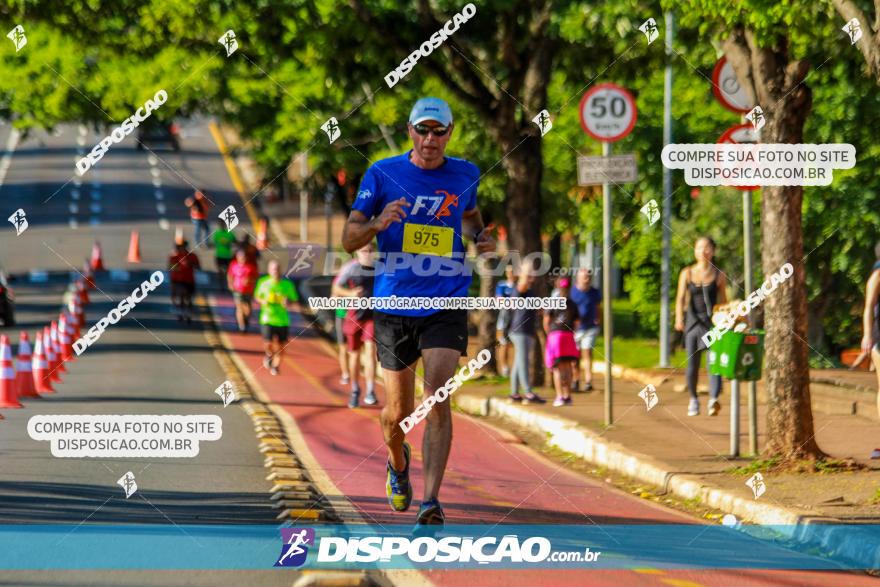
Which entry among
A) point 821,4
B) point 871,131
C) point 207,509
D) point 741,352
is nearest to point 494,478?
point 741,352

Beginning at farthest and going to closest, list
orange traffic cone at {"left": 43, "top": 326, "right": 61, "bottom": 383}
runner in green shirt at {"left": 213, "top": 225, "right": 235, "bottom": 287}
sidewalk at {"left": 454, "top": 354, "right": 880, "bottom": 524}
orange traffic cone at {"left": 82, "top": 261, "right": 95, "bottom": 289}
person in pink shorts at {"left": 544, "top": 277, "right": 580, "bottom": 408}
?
orange traffic cone at {"left": 82, "top": 261, "right": 95, "bottom": 289} < runner in green shirt at {"left": 213, "top": 225, "right": 235, "bottom": 287} < orange traffic cone at {"left": 43, "top": 326, "right": 61, "bottom": 383} < person in pink shorts at {"left": 544, "top": 277, "right": 580, "bottom": 408} < sidewalk at {"left": 454, "top": 354, "right": 880, "bottom": 524}

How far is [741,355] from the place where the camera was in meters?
12.9

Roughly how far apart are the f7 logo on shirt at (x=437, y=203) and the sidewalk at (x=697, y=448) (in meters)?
3.13

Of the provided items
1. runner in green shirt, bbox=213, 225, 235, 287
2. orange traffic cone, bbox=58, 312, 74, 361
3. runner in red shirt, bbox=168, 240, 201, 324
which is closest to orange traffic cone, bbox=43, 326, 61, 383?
orange traffic cone, bbox=58, 312, 74, 361

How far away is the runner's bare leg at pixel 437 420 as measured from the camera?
335 inches

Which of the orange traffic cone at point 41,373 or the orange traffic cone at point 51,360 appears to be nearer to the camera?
the orange traffic cone at point 41,373

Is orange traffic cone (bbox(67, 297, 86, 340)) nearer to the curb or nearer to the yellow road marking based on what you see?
the curb

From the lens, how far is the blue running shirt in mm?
8531

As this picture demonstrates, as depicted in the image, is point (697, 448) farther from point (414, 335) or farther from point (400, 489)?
point (414, 335)

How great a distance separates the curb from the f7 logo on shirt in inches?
115

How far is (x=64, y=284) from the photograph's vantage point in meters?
42.8

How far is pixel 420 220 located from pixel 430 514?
147 centimetres

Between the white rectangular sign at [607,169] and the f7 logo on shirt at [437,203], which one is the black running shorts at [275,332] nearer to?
the white rectangular sign at [607,169]

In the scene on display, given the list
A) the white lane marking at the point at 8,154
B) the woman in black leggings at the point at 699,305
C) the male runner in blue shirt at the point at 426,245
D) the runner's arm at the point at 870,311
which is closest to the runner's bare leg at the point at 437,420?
the male runner in blue shirt at the point at 426,245
